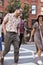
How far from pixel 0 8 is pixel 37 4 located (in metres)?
6.93

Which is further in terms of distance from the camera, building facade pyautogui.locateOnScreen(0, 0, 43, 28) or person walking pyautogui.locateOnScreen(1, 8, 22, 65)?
building facade pyautogui.locateOnScreen(0, 0, 43, 28)

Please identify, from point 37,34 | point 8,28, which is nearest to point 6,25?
point 8,28

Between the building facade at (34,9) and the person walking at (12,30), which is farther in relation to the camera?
the building facade at (34,9)

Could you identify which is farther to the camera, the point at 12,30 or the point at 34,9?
the point at 34,9

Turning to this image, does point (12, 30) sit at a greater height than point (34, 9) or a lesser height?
lesser

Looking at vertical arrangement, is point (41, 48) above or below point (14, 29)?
below

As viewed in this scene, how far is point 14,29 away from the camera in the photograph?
22.0ft

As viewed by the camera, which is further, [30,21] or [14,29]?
[30,21]

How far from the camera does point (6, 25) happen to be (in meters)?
6.83

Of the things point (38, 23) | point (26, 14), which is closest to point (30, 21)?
point (26, 14)

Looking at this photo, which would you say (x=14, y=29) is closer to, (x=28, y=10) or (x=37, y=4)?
(x=28, y=10)

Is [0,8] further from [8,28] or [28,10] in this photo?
[8,28]

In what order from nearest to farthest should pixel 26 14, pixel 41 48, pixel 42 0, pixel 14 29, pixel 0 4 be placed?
pixel 14 29, pixel 41 48, pixel 26 14, pixel 0 4, pixel 42 0

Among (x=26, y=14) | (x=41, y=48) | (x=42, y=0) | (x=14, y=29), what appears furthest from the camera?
(x=42, y=0)
